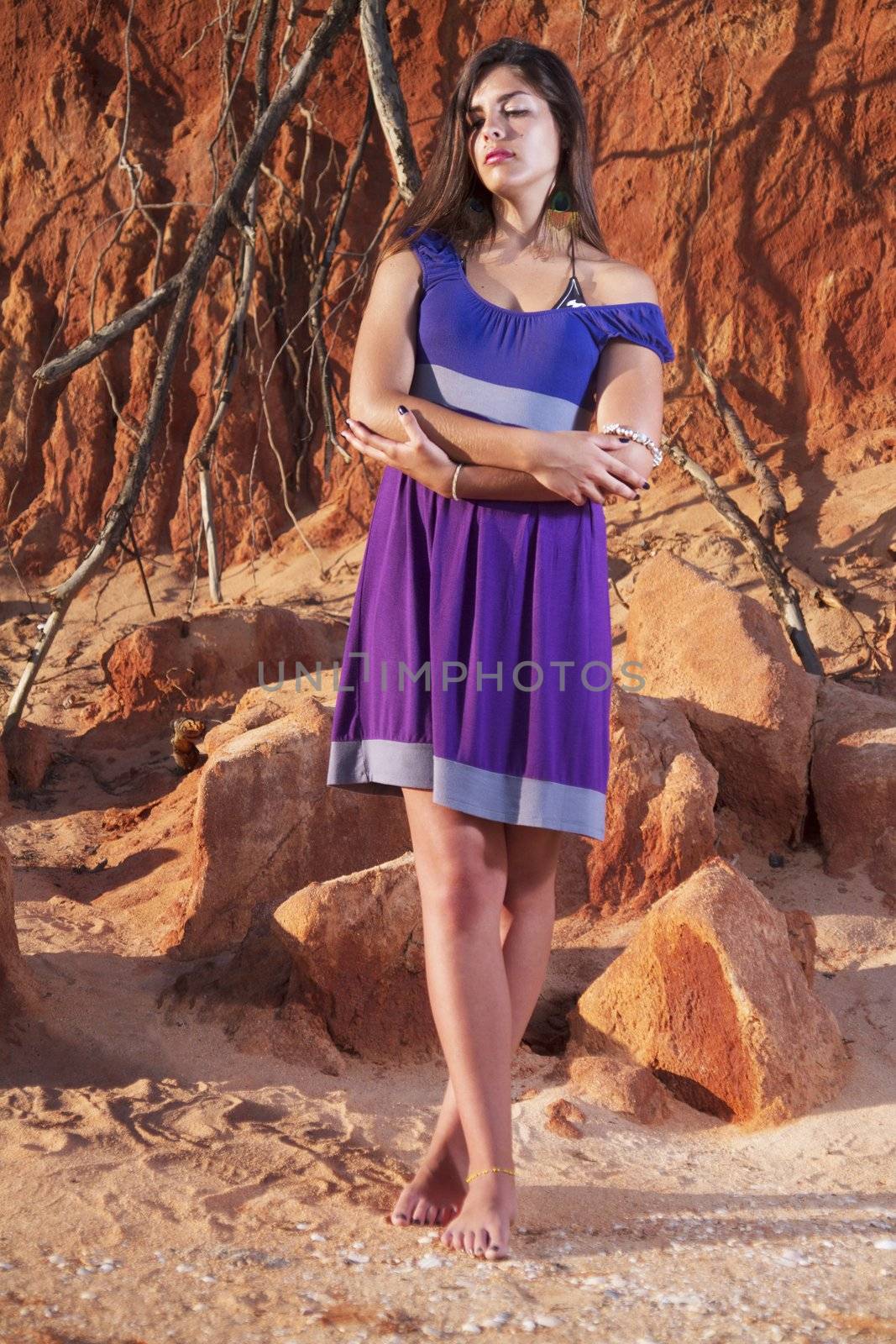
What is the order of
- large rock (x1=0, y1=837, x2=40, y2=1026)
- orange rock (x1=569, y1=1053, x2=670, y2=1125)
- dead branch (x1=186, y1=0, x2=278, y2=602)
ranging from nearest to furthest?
orange rock (x1=569, y1=1053, x2=670, y2=1125), large rock (x1=0, y1=837, x2=40, y2=1026), dead branch (x1=186, y1=0, x2=278, y2=602)

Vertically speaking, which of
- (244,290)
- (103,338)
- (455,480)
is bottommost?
(455,480)

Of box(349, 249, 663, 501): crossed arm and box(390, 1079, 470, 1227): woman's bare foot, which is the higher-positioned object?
box(349, 249, 663, 501): crossed arm

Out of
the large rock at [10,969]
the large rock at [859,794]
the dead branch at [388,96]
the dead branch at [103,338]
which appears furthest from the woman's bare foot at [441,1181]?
the dead branch at [388,96]

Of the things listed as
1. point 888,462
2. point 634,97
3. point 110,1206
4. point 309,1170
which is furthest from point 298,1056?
point 634,97

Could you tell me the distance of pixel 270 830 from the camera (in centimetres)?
370

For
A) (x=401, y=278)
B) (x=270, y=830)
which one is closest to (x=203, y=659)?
(x=270, y=830)

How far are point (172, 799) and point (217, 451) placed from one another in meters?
2.63

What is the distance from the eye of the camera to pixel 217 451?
22.6 ft

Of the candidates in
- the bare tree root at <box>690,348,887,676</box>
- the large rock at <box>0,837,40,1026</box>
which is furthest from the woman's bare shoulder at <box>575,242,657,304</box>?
the bare tree root at <box>690,348,887,676</box>

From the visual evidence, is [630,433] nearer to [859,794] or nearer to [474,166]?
[474,166]

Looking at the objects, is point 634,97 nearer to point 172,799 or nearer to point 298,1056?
point 172,799

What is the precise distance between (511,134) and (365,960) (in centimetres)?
177

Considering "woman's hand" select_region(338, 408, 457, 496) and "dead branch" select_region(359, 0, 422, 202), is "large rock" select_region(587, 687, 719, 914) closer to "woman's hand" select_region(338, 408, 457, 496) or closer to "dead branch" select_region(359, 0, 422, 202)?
"woman's hand" select_region(338, 408, 457, 496)

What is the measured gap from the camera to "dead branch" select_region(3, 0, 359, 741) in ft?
14.7
